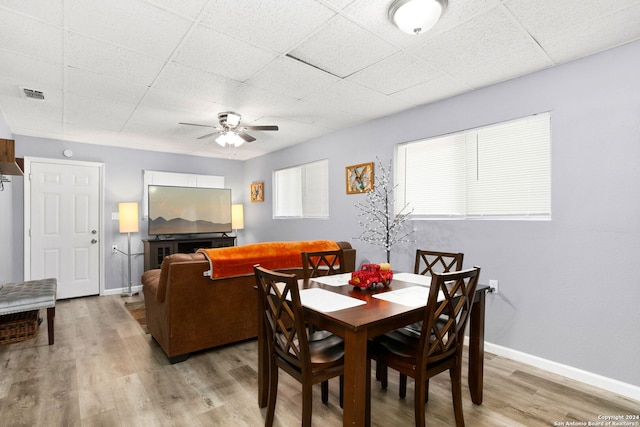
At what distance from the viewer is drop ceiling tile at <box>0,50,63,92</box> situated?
7.93 feet

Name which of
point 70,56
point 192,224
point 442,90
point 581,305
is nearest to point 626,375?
point 581,305

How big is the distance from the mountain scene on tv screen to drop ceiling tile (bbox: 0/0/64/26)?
392 cm

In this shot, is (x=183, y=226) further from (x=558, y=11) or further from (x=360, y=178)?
(x=558, y=11)

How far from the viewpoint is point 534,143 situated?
278cm

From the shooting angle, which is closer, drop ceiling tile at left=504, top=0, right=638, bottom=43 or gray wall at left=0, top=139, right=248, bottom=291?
drop ceiling tile at left=504, top=0, right=638, bottom=43

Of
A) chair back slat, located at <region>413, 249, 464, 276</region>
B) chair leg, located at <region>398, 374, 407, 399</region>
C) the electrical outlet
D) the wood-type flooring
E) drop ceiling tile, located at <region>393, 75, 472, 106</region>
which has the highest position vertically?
drop ceiling tile, located at <region>393, 75, 472, 106</region>

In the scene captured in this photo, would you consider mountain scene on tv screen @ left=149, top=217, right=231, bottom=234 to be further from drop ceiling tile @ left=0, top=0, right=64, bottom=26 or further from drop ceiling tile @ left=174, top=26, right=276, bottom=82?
drop ceiling tile @ left=0, top=0, right=64, bottom=26

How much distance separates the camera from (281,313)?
1.69 m

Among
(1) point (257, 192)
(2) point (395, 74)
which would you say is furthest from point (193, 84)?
(1) point (257, 192)

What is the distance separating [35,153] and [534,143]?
245 inches

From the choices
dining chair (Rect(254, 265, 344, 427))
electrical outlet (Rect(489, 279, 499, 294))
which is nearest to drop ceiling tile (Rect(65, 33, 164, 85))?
dining chair (Rect(254, 265, 344, 427))

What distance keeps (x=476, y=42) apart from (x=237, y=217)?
510 cm

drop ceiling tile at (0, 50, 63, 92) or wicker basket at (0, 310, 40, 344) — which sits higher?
drop ceiling tile at (0, 50, 63, 92)

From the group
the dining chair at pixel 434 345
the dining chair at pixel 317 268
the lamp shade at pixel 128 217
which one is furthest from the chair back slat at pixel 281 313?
the lamp shade at pixel 128 217
